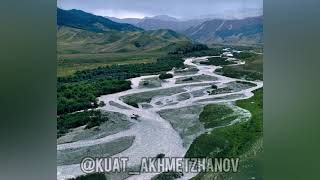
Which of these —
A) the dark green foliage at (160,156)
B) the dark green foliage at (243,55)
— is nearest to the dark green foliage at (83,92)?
the dark green foliage at (160,156)

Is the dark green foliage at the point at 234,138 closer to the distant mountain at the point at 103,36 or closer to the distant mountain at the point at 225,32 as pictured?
the distant mountain at the point at 225,32

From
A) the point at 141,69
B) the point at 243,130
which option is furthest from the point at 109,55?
the point at 243,130

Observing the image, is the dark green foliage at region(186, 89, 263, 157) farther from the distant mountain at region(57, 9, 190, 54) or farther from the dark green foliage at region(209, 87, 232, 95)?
the distant mountain at region(57, 9, 190, 54)

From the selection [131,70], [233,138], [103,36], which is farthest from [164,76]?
[233,138]

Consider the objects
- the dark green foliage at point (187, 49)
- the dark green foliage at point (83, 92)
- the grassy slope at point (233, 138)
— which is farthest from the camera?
the dark green foliage at point (187, 49)

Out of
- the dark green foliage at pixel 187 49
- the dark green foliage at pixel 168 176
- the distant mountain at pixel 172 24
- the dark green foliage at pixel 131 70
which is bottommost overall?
the dark green foliage at pixel 168 176

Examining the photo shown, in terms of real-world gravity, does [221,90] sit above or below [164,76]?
below

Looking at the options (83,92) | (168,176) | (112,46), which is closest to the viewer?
(168,176)

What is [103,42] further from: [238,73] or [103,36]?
[238,73]
